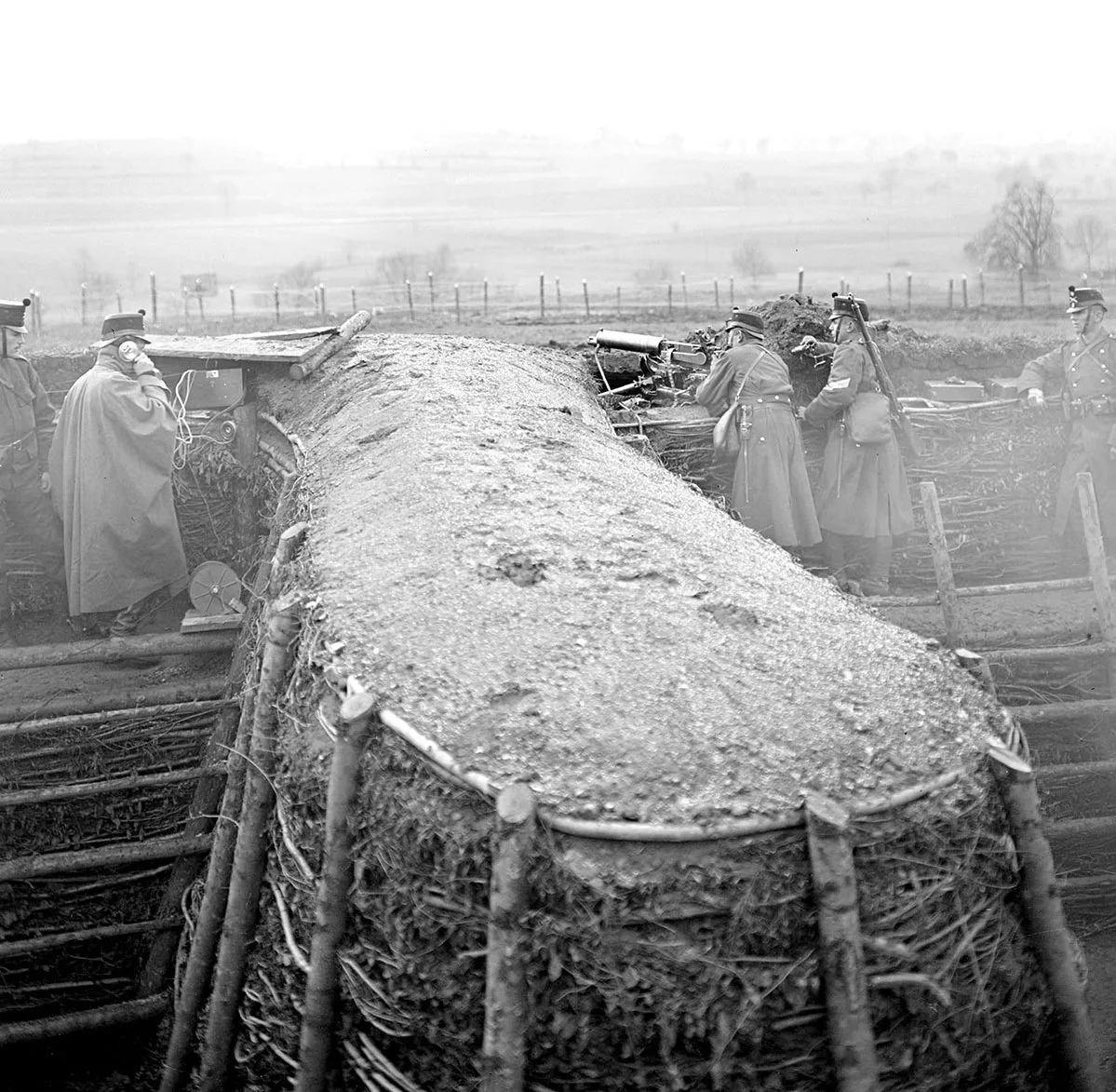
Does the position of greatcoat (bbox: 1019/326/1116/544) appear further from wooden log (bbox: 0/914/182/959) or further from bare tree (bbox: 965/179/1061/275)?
bare tree (bbox: 965/179/1061/275)

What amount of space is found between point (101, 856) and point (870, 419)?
20.3 ft

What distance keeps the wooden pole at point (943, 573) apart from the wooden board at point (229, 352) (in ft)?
15.5

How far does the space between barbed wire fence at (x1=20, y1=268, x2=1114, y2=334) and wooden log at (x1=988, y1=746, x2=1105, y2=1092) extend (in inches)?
744

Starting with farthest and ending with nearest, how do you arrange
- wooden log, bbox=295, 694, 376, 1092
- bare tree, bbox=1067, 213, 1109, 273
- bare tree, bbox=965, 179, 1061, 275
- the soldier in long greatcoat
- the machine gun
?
bare tree, bbox=1067, 213, 1109, 273 < bare tree, bbox=965, 179, 1061, 275 < the machine gun < the soldier in long greatcoat < wooden log, bbox=295, 694, 376, 1092

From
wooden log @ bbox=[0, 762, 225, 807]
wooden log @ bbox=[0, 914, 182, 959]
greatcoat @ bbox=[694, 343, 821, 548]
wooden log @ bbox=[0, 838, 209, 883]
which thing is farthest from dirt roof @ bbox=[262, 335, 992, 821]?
greatcoat @ bbox=[694, 343, 821, 548]

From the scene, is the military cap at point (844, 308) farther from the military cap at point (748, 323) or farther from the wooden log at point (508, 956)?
the wooden log at point (508, 956)

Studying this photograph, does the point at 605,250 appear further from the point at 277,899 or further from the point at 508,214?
the point at 277,899

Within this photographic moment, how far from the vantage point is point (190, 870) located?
4621 mm

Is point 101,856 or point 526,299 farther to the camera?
point 526,299

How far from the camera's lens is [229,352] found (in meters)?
8.70

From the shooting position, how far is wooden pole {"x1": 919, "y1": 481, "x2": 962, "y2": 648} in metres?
5.95

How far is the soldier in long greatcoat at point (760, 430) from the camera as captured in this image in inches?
332

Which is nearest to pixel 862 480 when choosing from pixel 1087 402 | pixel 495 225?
pixel 1087 402

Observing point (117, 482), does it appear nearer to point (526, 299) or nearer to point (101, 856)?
point (101, 856)
